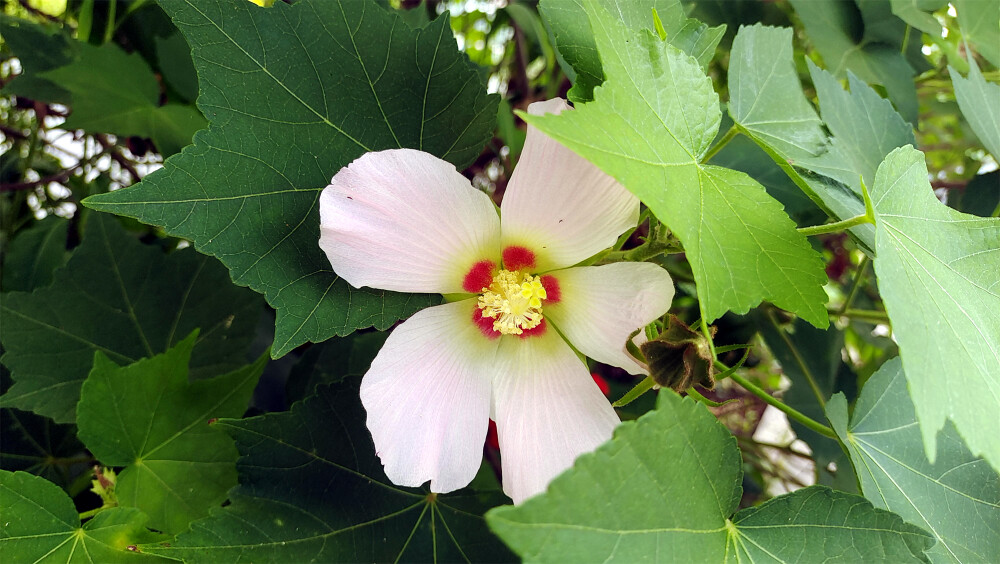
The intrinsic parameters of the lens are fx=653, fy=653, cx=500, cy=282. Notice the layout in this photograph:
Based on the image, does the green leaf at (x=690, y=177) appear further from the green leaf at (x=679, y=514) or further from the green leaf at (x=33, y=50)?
the green leaf at (x=33, y=50)

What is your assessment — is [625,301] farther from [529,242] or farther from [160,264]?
[160,264]

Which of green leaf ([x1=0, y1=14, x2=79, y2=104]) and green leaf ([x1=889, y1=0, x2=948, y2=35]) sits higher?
green leaf ([x1=0, y1=14, x2=79, y2=104])

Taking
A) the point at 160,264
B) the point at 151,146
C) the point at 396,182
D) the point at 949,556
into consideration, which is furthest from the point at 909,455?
the point at 151,146

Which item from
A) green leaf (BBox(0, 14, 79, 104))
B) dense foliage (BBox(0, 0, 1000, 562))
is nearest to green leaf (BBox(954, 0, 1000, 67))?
dense foliage (BBox(0, 0, 1000, 562))

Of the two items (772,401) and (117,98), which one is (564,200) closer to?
(772,401)

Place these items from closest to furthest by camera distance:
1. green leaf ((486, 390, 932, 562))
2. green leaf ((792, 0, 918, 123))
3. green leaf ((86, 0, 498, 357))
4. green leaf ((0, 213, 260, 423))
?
green leaf ((486, 390, 932, 562)) → green leaf ((86, 0, 498, 357)) → green leaf ((0, 213, 260, 423)) → green leaf ((792, 0, 918, 123))

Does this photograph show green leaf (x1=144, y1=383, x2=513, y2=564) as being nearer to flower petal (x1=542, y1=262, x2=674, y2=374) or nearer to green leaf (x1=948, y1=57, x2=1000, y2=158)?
flower petal (x1=542, y1=262, x2=674, y2=374)
